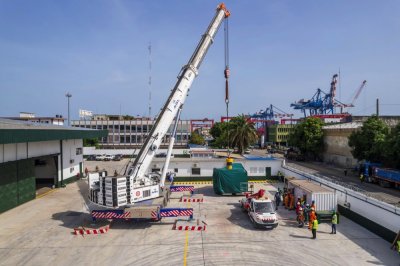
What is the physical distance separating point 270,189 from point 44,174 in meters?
25.9

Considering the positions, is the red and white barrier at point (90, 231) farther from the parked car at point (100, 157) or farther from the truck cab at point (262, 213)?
the parked car at point (100, 157)

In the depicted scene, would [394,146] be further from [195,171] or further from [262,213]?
[262,213]

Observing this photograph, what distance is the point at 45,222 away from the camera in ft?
76.4

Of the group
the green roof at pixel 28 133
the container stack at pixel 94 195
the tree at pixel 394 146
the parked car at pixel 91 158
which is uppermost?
the green roof at pixel 28 133

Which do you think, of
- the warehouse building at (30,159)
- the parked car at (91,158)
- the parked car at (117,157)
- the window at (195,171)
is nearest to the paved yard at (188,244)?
the warehouse building at (30,159)

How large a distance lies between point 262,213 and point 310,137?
167 ft

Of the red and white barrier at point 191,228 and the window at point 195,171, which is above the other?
the window at point 195,171

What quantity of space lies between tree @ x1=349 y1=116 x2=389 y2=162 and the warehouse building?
39.4 meters

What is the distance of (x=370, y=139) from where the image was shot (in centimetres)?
4759

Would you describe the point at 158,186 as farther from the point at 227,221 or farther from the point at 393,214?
the point at 393,214

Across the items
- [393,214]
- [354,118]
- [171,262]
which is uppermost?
[354,118]

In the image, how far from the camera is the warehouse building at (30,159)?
1026 inches

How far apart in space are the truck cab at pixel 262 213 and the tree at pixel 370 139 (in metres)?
30.4

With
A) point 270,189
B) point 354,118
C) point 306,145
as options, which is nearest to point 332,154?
point 306,145
